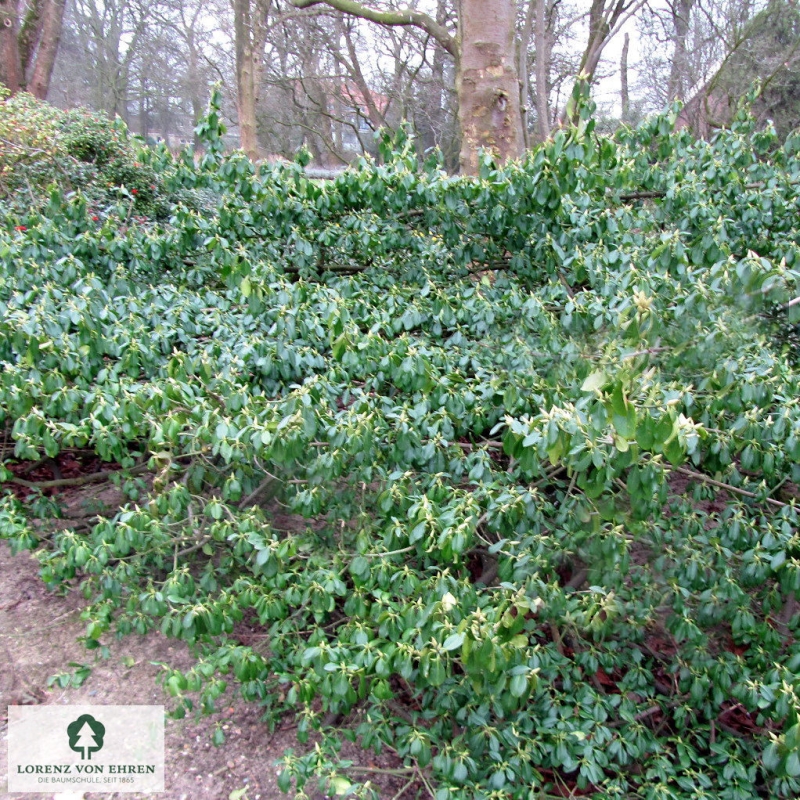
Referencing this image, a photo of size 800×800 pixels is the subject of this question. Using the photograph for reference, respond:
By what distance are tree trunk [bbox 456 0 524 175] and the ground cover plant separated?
192 cm

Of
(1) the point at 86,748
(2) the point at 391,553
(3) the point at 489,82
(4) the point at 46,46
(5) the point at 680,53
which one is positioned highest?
(5) the point at 680,53

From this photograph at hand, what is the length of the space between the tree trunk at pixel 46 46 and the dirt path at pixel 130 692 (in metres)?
11.8

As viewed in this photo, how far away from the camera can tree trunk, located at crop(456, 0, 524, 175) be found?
216 inches

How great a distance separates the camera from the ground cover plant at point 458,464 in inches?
103

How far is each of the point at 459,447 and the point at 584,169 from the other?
59.8 inches

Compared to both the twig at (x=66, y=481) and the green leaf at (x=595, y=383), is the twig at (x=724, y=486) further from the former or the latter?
the twig at (x=66, y=481)

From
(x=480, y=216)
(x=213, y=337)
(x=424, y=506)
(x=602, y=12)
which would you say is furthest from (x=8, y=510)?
(x=602, y=12)

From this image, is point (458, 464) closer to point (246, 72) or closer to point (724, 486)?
point (724, 486)

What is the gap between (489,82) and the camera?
5.51 meters

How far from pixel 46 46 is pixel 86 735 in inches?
526

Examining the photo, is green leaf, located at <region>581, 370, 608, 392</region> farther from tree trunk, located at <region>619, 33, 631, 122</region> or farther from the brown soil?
tree trunk, located at <region>619, 33, 631, 122</region>

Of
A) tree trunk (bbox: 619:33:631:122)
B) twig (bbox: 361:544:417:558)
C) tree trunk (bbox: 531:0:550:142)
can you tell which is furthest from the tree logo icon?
tree trunk (bbox: 619:33:631:122)

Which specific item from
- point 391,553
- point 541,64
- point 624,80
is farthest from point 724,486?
point 624,80

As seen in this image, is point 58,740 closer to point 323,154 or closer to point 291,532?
point 291,532
